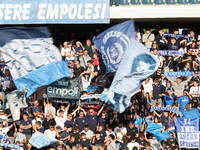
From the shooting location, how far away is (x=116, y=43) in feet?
73.9

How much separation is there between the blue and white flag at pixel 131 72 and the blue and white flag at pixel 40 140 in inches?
110

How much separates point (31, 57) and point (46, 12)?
116 inches

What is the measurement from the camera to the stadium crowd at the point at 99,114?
23250 millimetres

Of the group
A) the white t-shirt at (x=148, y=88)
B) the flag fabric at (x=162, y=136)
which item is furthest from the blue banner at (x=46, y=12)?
the flag fabric at (x=162, y=136)

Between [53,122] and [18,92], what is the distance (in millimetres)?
1694

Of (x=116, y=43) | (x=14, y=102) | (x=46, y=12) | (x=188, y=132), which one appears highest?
(x=46, y=12)

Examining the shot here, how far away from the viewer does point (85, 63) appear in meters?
25.8

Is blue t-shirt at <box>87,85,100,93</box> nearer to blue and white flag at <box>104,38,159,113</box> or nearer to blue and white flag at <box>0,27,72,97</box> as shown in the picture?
blue and white flag at <box>0,27,72,97</box>

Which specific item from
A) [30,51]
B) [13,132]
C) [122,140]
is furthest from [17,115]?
[122,140]

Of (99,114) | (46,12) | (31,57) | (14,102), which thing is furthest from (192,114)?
(46,12)

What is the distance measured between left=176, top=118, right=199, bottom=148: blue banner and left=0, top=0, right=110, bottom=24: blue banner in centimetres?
556

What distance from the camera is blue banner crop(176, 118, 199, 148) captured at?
23.6m

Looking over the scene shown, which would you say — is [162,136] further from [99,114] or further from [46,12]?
[46,12]

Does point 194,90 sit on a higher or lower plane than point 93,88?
lower
